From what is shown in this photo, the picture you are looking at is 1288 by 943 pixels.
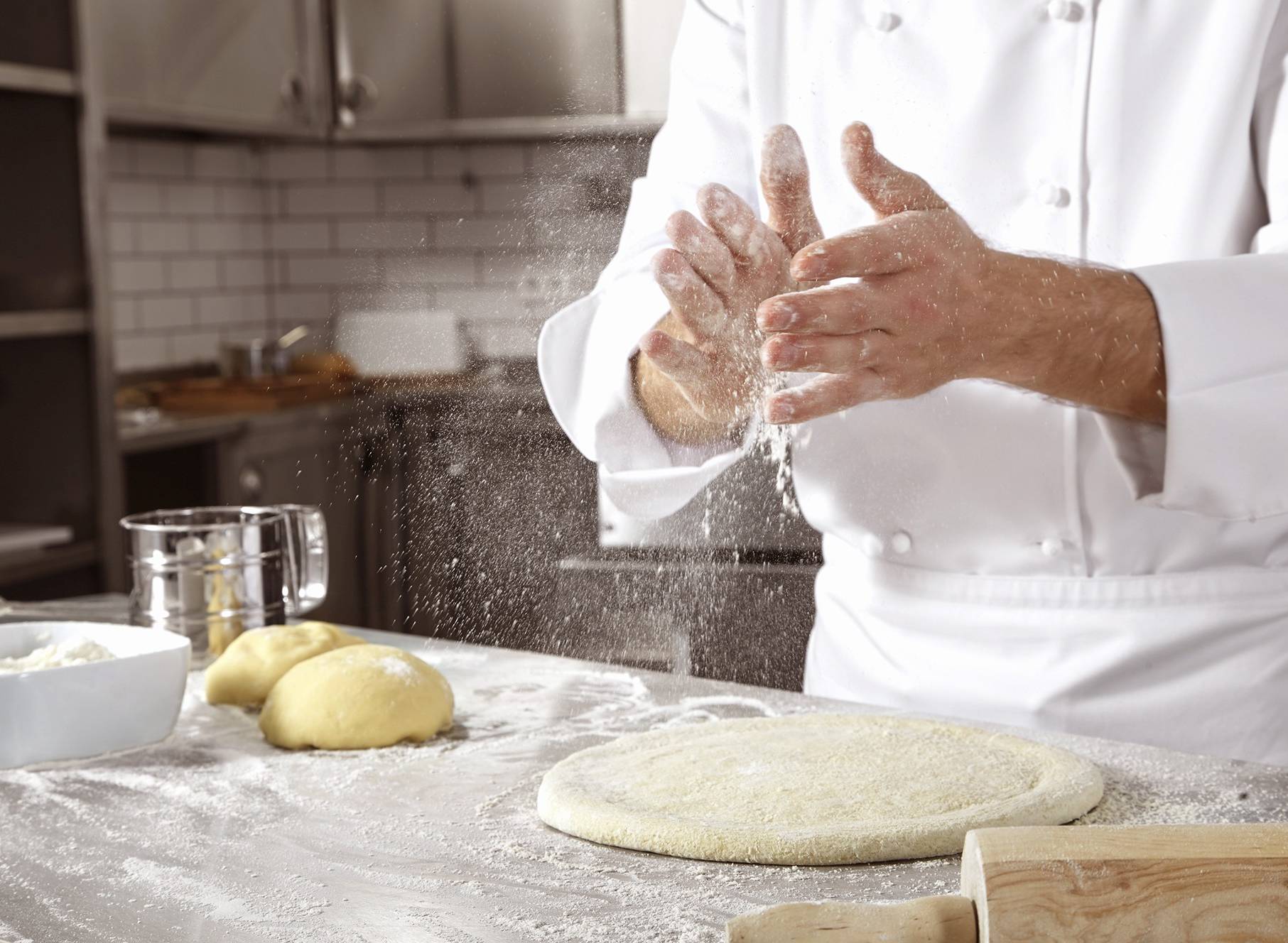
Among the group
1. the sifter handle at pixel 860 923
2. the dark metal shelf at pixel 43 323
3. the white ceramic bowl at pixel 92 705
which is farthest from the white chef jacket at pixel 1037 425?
the dark metal shelf at pixel 43 323

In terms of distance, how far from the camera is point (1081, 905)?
577mm

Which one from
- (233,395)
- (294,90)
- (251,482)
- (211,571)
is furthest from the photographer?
(294,90)

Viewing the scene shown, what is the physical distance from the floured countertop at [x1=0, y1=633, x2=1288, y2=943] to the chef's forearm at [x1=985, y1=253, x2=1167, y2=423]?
0.77 feet

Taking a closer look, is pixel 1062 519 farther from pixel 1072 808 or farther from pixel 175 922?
pixel 175 922

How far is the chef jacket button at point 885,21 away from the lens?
1103mm

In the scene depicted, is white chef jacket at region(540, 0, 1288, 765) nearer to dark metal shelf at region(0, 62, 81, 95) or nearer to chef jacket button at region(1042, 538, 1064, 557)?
chef jacket button at region(1042, 538, 1064, 557)

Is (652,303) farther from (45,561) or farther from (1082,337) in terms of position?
(45,561)

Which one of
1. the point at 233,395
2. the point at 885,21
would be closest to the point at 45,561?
the point at 233,395

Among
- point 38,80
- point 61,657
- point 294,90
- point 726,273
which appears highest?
point 294,90

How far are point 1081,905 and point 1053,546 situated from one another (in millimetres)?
521

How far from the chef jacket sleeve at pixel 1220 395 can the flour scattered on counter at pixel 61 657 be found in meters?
0.71

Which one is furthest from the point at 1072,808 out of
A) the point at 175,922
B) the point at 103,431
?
the point at 103,431

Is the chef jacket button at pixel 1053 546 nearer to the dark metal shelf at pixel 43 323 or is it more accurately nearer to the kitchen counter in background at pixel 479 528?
the kitchen counter in background at pixel 479 528

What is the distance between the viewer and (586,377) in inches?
43.3
